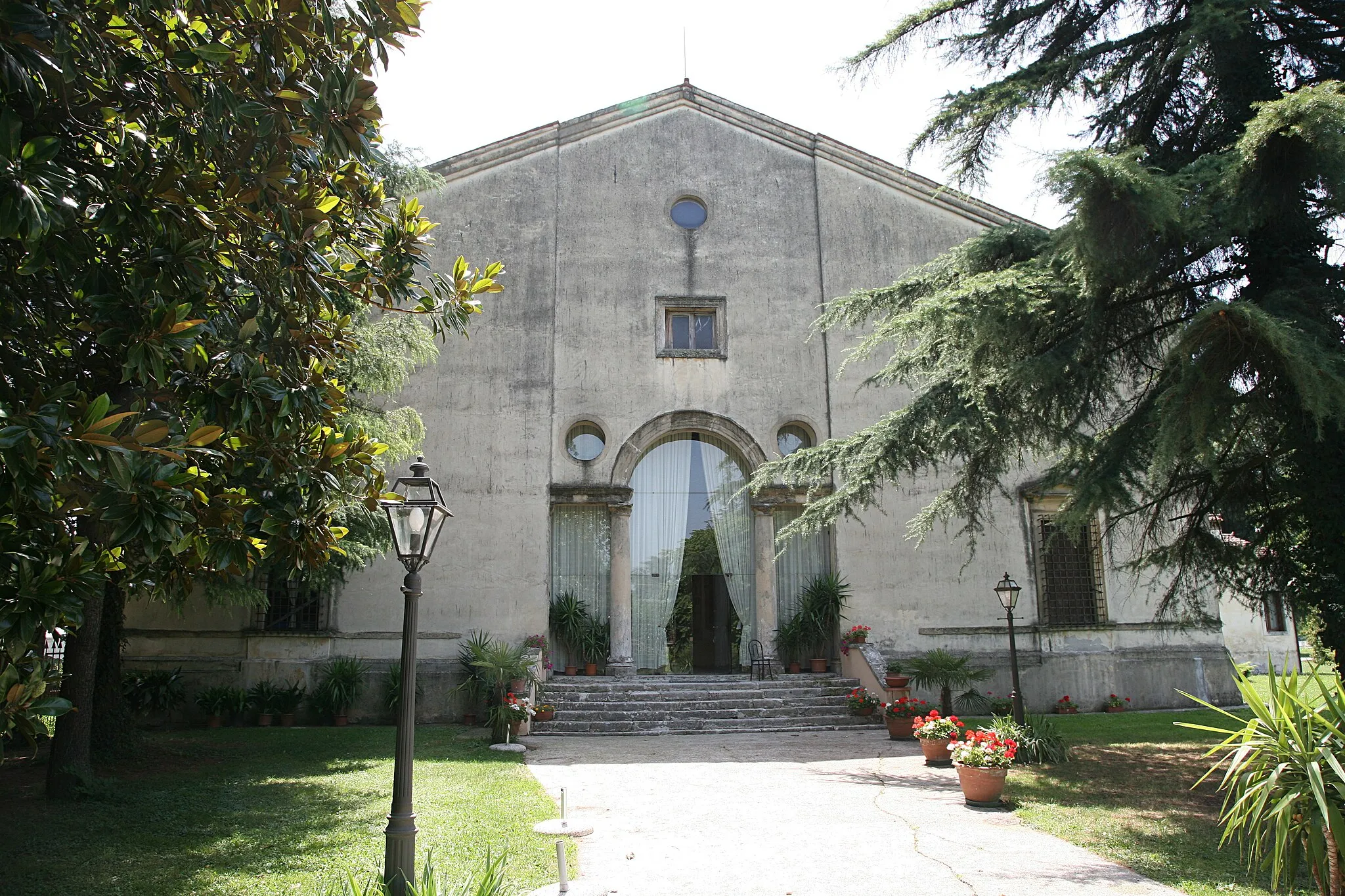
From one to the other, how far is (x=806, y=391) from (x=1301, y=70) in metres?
9.37

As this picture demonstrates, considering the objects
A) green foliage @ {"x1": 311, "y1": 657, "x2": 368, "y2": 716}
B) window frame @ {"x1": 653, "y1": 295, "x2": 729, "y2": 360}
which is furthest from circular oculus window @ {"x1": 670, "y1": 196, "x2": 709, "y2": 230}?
green foliage @ {"x1": 311, "y1": 657, "x2": 368, "y2": 716}

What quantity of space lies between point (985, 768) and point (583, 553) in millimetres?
9982

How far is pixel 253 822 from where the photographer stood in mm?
8266

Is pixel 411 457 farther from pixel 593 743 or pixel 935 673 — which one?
pixel 935 673

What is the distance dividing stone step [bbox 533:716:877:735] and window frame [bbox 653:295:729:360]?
690 cm

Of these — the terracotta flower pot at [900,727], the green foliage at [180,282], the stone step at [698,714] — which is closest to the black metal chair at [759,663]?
the stone step at [698,714]

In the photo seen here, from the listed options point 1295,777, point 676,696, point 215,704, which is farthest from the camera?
point 676,696

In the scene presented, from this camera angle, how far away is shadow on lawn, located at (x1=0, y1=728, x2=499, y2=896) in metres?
6.66

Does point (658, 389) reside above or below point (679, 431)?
above

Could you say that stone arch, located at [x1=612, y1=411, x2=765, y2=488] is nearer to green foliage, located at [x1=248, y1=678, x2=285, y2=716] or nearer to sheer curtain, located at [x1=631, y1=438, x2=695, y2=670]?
sheer curtain, located at [x1=631, y1=438, x2=695, y2=670]

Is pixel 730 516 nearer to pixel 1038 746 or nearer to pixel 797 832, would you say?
pixel 1038 746

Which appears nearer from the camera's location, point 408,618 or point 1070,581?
point 408,618

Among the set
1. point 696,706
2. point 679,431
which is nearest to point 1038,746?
point 696,706

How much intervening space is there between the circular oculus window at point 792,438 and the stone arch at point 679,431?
0.60 meters
